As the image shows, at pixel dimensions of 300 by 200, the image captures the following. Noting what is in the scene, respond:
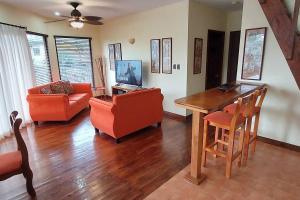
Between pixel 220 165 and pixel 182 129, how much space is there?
140cm

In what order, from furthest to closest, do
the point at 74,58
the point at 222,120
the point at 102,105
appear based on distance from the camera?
1. the point at 74,58
2. the point at 102,105
3. the point at 222,120

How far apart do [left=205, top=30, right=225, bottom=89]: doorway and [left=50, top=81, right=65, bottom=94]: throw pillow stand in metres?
3.90

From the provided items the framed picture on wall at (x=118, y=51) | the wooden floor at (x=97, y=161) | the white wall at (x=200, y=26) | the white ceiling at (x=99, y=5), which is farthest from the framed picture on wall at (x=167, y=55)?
the framed picture on wall at (x=118, y=51)

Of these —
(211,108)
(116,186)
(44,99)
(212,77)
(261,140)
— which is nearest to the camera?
(211,108)

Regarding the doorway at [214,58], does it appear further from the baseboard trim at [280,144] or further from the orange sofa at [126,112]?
the baseboard trim at [280,144]

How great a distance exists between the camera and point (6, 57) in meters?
3.81

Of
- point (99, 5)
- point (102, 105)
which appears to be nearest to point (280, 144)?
point (102, 105)

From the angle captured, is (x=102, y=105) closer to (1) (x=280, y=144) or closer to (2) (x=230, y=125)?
(2) (x=230, y=125)

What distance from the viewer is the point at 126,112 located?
3373 mm

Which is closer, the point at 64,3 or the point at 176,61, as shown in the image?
the point at 64,3

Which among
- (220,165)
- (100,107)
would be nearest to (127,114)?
(100,107)

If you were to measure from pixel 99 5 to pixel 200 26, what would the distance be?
2.33 meters

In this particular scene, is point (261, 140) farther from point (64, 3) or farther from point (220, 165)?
point (64, 3)

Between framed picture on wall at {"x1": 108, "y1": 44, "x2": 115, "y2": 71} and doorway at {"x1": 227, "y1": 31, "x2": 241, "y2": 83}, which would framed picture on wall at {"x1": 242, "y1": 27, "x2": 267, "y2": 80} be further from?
framed picture on wall at {"x1": 108, "y1": 44, "x2": 115, "y2": 71}
